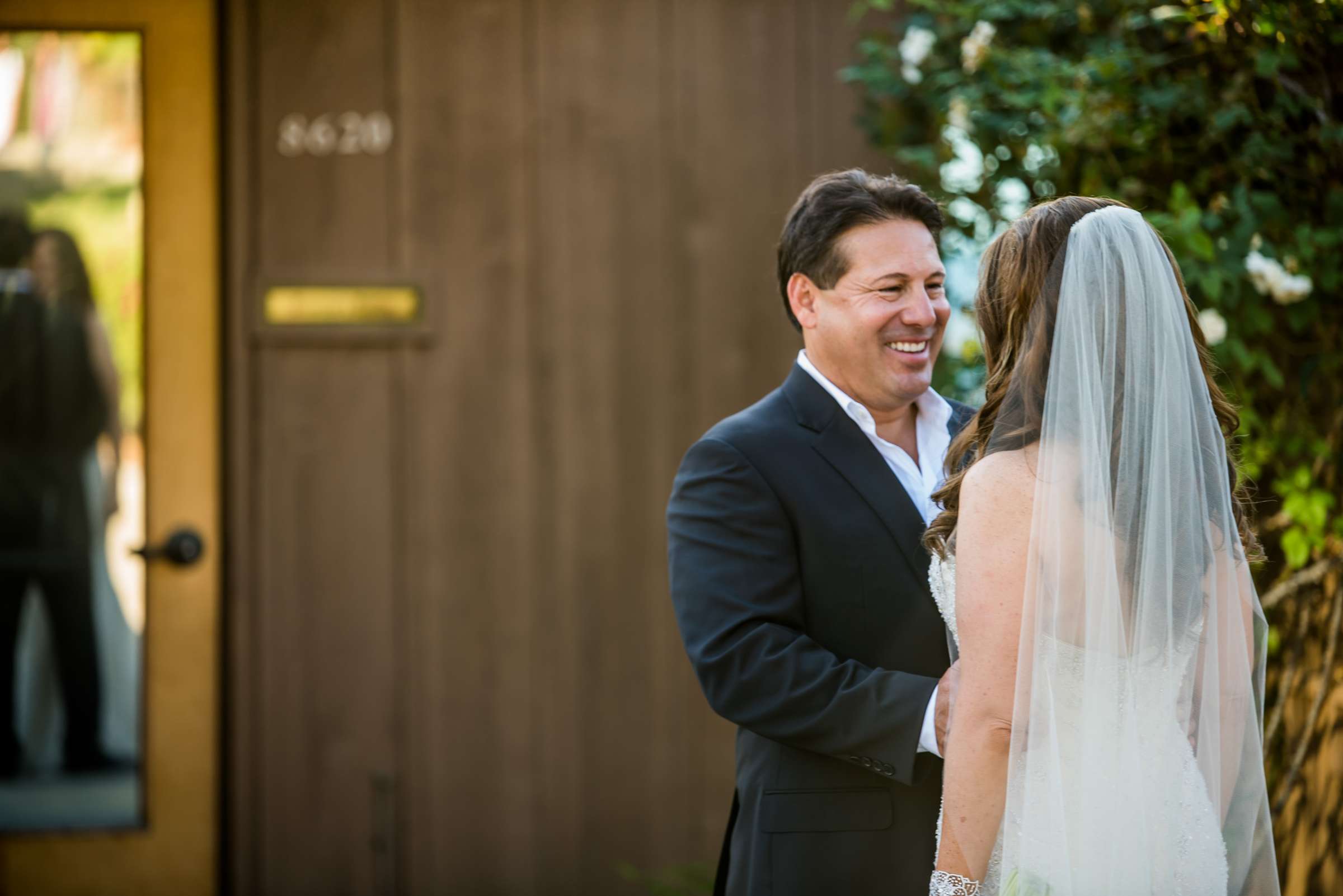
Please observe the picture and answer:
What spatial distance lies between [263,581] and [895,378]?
2168 mm

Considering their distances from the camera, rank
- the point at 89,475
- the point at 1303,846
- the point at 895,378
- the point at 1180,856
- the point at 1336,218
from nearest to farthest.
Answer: the point at 1180,856, the point at 895,378, the point at 1336,218, the point at 1303,846, the point at 89,475

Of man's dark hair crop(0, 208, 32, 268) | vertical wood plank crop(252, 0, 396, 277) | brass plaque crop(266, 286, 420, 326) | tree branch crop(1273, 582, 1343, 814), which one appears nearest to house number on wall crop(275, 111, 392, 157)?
vertical wood plank crop(252, 0, 396, 277)

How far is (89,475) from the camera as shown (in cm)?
351

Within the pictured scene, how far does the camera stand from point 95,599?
138 inches

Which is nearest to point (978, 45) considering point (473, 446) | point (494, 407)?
point (494, 407)

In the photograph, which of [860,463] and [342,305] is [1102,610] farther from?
[342,305]

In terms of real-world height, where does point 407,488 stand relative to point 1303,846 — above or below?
above

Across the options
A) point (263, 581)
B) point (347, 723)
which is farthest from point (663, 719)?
point (263, 581)

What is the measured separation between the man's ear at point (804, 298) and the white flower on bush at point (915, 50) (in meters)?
1.54

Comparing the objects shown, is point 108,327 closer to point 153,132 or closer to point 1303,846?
point 153,132

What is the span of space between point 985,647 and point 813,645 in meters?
0.36

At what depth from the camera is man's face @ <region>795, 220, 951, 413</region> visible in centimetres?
215

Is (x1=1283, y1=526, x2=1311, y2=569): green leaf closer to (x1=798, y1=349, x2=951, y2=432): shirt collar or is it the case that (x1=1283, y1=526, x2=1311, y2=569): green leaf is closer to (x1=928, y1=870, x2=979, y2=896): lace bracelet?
(x1=798, y1=349, x2=951, y2=432): shirt collar

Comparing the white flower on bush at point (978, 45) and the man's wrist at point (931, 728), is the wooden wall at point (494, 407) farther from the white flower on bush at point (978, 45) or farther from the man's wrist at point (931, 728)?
the man's wrist at point (931, 728)
